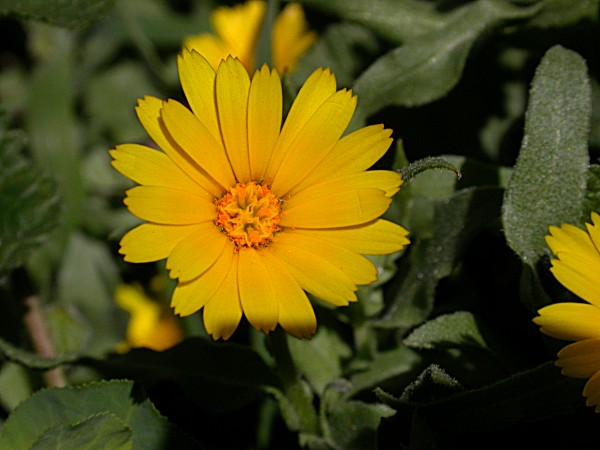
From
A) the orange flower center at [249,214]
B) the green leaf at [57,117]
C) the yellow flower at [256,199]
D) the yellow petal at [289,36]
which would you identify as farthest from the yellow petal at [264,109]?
the yellow petal at [289,36]

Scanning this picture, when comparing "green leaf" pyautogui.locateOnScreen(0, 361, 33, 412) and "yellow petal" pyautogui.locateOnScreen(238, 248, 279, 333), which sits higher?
"green leaf" pyautogui.locateOnScreen(0, 361, 33, 412)

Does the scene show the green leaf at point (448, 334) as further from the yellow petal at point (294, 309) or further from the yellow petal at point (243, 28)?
the yellow petal at point (243, 28)

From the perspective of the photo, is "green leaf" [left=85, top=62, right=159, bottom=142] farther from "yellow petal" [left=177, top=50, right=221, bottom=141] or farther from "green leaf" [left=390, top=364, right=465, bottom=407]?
"green leaf" [left=390, top=364, right=465, bottom=407]

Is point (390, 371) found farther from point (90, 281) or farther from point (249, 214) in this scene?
point (90, 281)

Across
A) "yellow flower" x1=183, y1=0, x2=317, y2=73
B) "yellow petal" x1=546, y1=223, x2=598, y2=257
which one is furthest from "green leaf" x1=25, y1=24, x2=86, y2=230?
"yellow petal" x1=546, y1=223, x2=598, y2=257

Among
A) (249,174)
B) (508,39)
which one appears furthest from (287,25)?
(249,174)

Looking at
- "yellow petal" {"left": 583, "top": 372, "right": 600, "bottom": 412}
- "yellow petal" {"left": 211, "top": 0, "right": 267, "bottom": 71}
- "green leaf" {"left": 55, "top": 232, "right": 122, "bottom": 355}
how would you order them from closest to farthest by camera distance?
"yellow petal" {"left": 583, "top": 372, "right": 600, "bottom": 412}
"green leaf" {"left": 55, "top": 232, "right": 122, "bottom": 355}
"yellow petal" {"left": 211, "top": 0, "right": 267, "bottom": 71}
